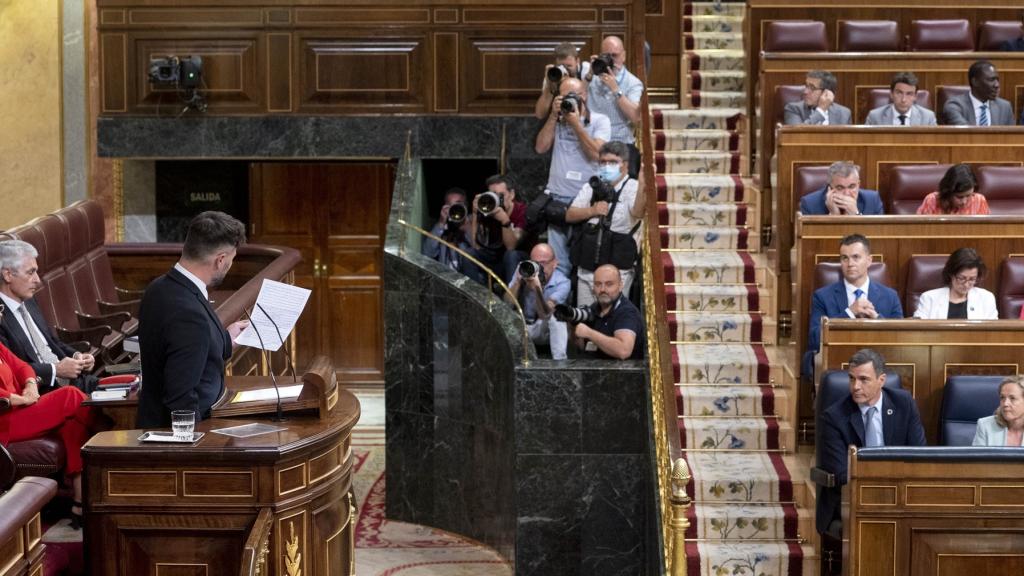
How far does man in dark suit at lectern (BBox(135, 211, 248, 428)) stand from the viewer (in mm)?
3869

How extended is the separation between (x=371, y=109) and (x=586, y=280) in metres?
2.71

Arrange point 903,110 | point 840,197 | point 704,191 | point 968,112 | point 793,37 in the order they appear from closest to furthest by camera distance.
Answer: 1. point 840,197
2. point 903,110
3. point 704,191
4. point 968,112
5. point 793,37

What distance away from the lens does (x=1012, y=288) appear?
606 cm

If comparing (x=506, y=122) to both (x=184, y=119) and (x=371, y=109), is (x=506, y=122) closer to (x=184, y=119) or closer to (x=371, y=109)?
(x=371, y=109)

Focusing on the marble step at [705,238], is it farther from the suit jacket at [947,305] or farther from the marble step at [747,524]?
the marble step at [747,524]

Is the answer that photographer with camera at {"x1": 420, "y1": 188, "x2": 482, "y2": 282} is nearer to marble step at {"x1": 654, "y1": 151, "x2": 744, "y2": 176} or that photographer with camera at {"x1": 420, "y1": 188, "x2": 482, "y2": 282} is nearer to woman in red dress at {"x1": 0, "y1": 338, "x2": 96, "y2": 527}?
marble step at {"x1": 654, "y1": 151, "x2": 744, "y2": 176}

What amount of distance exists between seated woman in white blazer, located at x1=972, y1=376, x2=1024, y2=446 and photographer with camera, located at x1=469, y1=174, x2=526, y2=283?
3.12 meters

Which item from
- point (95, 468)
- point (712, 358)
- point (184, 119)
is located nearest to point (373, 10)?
point (184, 119)

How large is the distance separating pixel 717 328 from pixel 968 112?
6.38 ft

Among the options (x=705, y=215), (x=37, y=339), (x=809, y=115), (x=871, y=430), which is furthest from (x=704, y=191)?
(x=37, y=339)

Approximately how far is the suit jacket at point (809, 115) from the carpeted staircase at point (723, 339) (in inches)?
15.1

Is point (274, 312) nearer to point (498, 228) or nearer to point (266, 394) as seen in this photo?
point (266, 394)

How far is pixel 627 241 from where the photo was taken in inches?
273

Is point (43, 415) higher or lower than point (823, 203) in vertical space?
lower
